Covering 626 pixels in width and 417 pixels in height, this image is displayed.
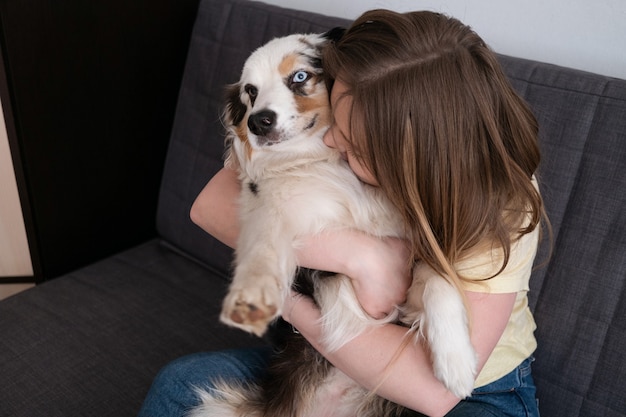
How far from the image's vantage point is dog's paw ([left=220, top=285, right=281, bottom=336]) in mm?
993

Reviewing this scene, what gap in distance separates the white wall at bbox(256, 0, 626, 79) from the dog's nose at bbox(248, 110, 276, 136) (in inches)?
33.6

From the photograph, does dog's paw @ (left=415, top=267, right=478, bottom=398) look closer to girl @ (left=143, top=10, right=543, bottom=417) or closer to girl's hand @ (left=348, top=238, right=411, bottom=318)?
girl @ (left=143, top=10, right=543, bottom=417)

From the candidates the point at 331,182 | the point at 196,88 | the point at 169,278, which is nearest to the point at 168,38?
the point at 196,88

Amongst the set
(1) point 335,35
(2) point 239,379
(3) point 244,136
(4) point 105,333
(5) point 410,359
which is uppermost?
(1) point 335,35

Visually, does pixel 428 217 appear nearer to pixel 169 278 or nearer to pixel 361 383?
pixel 361 383

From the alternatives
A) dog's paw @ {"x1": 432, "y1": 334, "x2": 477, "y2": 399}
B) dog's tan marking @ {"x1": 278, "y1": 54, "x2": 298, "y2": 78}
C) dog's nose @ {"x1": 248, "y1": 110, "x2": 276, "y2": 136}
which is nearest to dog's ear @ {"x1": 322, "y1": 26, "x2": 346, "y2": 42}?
dog's tan marking @ {"x1": 278, "y1": 54, "x2": 298, "y2": 78}

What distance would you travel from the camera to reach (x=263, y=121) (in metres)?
1.30

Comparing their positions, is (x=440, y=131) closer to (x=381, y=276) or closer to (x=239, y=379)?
(x=381, y=276)

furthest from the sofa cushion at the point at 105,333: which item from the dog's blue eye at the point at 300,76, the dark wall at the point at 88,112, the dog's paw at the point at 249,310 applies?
the dog's blue eye at the point at 300,76

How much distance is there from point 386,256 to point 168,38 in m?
1.48

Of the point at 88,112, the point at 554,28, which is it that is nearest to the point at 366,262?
the point at 554,28

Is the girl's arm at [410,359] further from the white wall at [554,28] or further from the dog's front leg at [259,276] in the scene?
the white wall at [554,28]

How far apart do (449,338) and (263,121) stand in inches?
23.7

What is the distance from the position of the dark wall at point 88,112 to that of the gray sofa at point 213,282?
0.15 meters
